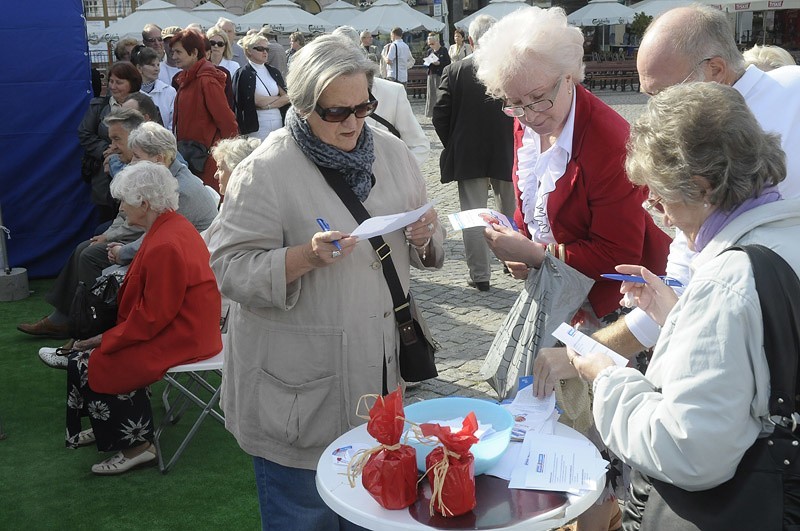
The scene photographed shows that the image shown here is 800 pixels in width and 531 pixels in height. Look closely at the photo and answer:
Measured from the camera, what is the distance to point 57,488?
4.39 metres

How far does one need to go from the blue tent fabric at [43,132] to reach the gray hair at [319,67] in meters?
5.95

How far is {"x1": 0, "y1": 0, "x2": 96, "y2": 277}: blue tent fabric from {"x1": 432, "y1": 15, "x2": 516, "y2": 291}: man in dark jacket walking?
11.0 ft

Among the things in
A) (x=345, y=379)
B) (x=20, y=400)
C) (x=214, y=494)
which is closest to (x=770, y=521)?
(x=345, y=379)

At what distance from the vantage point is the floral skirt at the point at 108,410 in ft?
14.4

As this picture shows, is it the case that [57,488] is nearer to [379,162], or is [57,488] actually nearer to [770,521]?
[379,162]

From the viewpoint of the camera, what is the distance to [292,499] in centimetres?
273

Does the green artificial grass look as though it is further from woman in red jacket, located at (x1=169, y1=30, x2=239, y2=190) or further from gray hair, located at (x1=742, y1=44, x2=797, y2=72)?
gray hair, located at (x1=742, y1=44, x2=797, y2=72)

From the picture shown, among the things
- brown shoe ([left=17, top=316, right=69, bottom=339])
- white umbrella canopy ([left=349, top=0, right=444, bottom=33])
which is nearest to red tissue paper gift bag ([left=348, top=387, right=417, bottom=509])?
brown shoe ([left=17, top=316, right=69, bottom=339])

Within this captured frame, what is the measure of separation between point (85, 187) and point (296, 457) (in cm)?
607

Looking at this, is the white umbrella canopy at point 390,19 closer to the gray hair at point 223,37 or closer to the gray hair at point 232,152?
the gray hair at point 223,37

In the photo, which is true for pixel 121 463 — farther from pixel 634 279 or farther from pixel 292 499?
pixel 634 279

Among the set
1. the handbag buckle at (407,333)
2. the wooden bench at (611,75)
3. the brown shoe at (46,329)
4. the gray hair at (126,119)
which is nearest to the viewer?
the handbag buckle at (407,333)

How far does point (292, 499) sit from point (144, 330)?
1.83m

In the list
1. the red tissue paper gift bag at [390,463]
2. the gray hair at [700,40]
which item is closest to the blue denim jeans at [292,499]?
the red tissue paper gift bag at [390,463]
